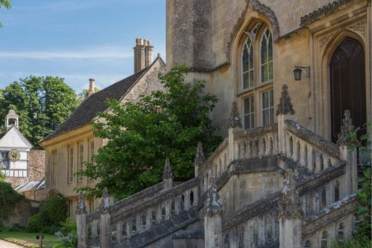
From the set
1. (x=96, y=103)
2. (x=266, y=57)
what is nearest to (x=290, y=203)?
(x=266, y=57)

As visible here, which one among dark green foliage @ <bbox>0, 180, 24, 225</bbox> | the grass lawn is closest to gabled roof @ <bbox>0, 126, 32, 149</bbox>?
dark green foliage @ <bbox>0, 180, 24, 225</bbox>

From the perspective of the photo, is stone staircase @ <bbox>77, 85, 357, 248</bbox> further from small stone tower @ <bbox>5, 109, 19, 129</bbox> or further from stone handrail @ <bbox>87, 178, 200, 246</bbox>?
small stone tower @ <bbox>5, 109, 19, 129</bbox>

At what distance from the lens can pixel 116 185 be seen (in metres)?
21.2

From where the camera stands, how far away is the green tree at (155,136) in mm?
20297

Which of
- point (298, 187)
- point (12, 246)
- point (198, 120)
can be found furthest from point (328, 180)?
point (12, 246)

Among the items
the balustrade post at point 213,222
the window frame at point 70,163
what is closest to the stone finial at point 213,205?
the balustrade post at point 213,222

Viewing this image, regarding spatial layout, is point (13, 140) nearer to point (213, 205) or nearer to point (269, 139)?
point (269, 139)

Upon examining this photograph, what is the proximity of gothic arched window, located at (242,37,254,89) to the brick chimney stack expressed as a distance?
90.2 ft

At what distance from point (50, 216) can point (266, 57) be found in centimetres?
2651

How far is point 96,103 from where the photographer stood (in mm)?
45031

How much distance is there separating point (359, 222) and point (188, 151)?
9.29 metres

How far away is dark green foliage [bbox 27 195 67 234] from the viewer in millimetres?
42188

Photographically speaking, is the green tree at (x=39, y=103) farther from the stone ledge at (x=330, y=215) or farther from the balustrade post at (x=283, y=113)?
the stone ledge at (x=330, y=215)

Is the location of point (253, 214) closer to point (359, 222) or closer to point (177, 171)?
point (359, 222)
